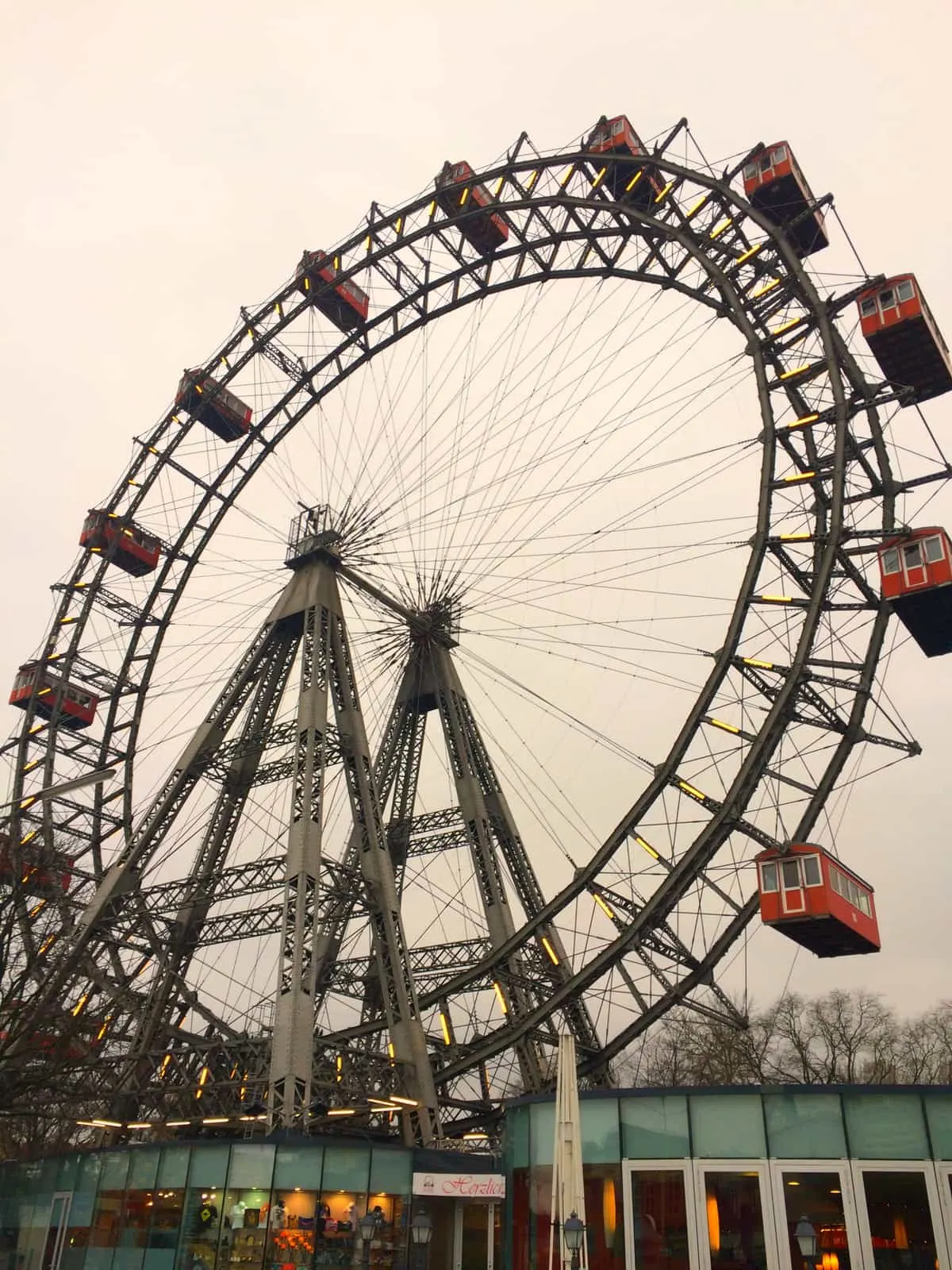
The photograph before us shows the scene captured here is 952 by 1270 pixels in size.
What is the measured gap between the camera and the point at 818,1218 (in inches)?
703

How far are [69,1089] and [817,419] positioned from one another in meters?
27.2

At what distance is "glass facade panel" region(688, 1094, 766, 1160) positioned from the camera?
1869 centimetres

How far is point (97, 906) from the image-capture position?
30.2 m

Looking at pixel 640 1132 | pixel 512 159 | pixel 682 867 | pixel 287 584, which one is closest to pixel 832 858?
pixel 682 867

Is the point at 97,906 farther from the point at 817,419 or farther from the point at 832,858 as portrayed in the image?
the point at 817,419

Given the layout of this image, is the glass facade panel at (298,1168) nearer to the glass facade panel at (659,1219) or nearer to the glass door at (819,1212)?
the glass facade panel at (659,1219)

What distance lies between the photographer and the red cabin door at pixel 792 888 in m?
22.6

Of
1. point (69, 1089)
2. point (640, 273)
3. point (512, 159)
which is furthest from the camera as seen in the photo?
point (512, 159)

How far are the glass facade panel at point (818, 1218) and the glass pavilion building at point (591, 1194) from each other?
0.03 meters

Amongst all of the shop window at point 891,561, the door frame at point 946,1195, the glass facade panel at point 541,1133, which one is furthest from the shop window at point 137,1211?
the shop window at point 891,561

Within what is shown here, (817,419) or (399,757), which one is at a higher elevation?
(817,419)

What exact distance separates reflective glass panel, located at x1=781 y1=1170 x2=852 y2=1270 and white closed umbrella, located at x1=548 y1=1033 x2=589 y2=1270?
3414 millimetres

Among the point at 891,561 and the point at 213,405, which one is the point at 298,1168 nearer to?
the point at 891,561

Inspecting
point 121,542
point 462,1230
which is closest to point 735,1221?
point 462,1230
